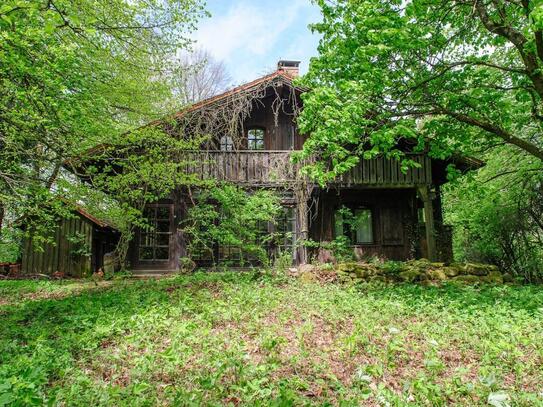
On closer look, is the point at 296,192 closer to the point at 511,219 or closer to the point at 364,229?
the point at 364,229

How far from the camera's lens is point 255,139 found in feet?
47.1

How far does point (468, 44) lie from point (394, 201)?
6052 mm

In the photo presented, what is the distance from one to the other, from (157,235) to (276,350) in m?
10.0

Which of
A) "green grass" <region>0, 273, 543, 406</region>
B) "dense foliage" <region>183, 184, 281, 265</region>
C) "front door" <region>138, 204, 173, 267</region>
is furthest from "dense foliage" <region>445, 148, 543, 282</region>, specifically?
"front door" <region>138, 204, 173, 267</region>

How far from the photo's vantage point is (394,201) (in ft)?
47.0

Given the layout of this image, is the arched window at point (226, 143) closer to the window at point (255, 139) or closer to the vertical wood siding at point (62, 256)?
the window at point (255, 139)

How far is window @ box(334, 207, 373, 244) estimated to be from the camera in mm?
14148

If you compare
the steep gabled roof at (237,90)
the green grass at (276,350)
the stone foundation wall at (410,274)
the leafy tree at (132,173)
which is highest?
the steep gabled roof at (237,90)

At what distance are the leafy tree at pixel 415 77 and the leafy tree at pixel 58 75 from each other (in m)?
4.05

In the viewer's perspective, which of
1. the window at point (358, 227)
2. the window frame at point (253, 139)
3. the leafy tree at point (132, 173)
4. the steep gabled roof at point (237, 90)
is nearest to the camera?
the leafy tree at point (132, 173)

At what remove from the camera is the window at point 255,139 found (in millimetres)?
14305

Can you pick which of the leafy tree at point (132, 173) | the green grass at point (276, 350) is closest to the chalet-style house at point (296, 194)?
the leafy tree at point (132, 173)

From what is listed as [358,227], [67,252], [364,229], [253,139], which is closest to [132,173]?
[253,139]

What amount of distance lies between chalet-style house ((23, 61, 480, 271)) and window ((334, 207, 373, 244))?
1.5 inches
